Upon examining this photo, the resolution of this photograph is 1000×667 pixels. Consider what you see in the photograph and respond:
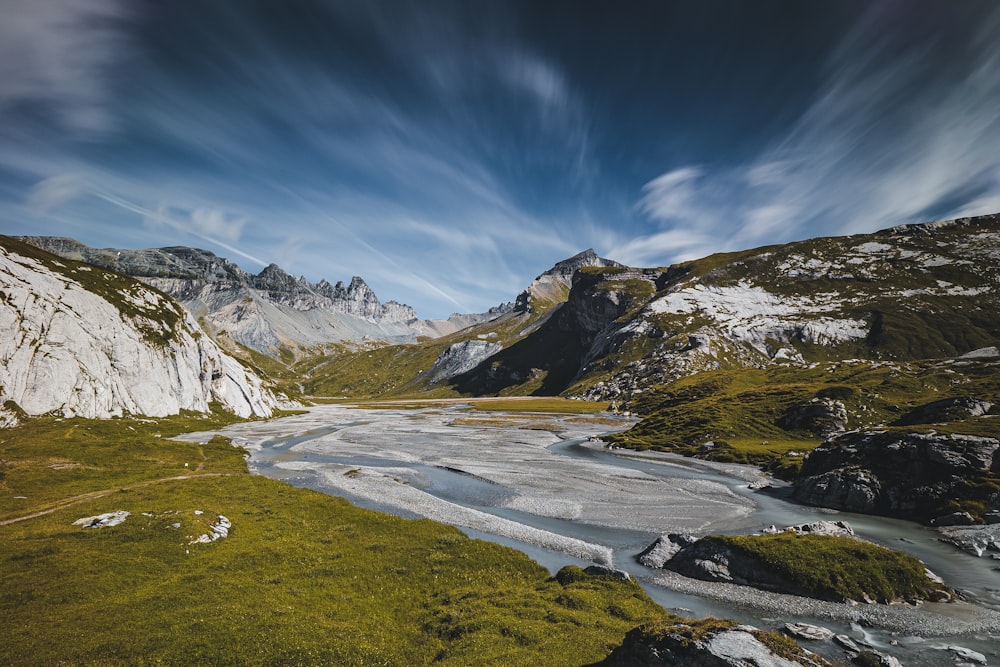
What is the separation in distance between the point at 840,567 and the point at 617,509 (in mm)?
21999

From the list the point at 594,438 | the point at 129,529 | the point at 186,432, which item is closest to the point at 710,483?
the point at 594,438

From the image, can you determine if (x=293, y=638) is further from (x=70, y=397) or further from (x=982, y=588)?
(x=70, y=397)

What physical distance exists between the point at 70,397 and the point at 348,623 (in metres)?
90.8

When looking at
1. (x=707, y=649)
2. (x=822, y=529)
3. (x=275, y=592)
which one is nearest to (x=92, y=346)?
(x=275, y=592)

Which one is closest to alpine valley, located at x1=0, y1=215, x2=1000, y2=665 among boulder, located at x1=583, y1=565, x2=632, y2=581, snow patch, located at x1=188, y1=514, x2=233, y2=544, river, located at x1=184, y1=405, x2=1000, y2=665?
snow patch, located at x1=188, y1=514, x2=233, y2=544

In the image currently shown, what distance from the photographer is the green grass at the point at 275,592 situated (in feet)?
59.8

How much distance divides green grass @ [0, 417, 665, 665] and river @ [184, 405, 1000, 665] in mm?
6304

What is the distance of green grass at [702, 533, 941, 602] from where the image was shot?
84.5ft

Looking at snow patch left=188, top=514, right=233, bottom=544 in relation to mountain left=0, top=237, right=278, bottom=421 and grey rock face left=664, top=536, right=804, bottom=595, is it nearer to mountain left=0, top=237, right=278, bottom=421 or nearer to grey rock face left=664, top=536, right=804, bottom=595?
grey rock face left=664, top=536, right=804, bottom=595

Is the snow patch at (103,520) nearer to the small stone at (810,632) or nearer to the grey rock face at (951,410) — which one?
the small stone at (810,632)

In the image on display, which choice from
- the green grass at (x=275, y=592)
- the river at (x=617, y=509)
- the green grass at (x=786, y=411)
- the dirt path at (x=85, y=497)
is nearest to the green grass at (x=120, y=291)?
the river at (x=617, y=509)

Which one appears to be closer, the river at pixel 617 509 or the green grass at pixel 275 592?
the green grass at pixel 275 592

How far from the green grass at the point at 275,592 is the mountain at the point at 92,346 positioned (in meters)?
44.3

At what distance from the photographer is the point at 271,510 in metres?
40.8
